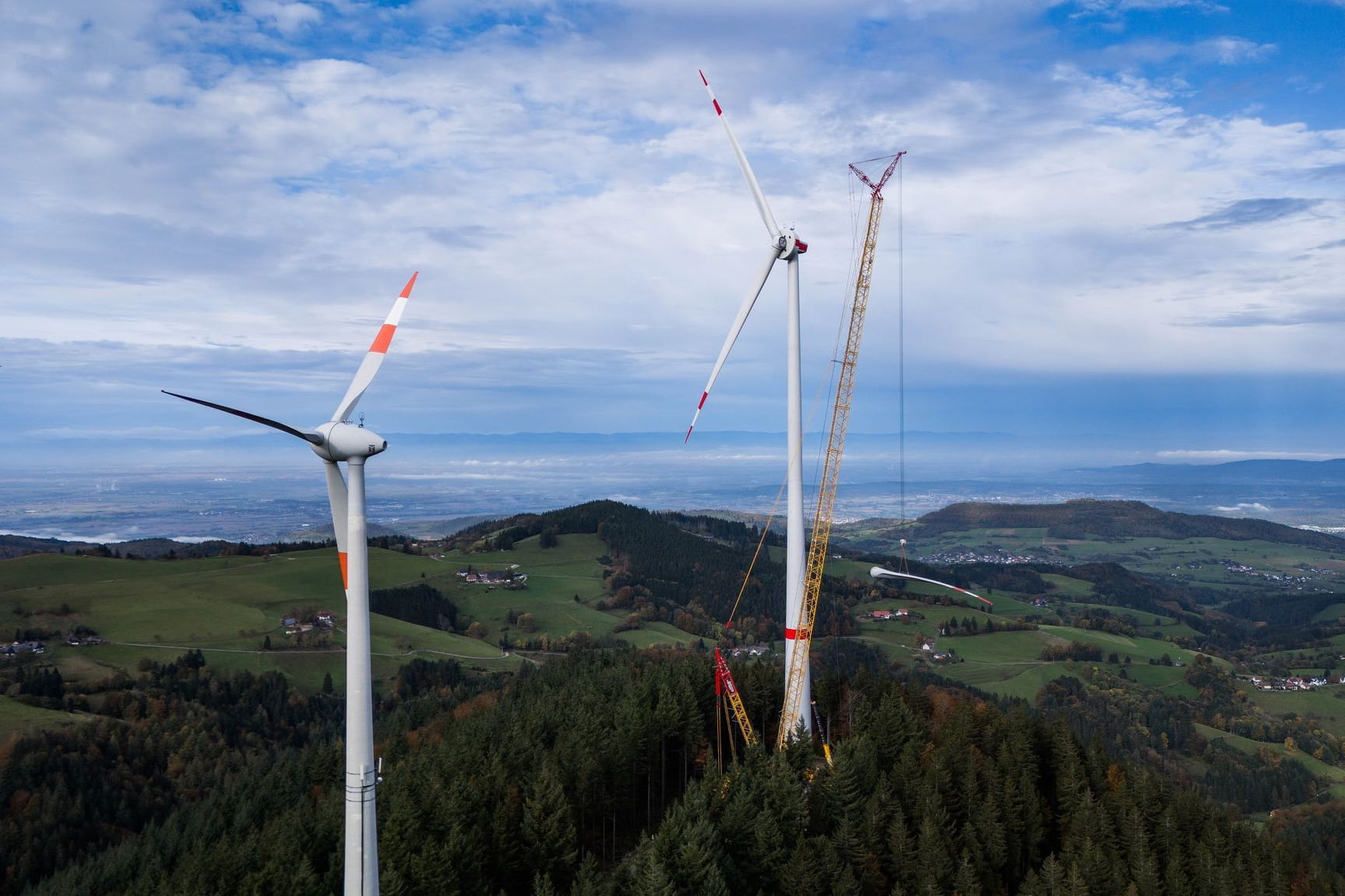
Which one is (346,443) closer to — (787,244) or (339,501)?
(339,501)

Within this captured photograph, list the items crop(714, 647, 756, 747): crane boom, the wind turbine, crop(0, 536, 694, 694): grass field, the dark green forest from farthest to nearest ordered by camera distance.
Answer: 1. crop(0, 536, 694, 694): grass field
2. crop(714, 647, 756, 747): crane boom
3. the dark green forest
4. the wind turbine

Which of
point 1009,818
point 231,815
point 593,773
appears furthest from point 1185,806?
point 231,815

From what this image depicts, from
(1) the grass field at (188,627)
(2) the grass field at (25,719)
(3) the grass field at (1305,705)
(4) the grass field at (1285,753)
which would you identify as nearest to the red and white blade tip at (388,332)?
(2) the grass field at (25,719)

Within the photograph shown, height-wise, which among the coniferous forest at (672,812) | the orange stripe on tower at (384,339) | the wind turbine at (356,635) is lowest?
the coniferous forest at (672,812)

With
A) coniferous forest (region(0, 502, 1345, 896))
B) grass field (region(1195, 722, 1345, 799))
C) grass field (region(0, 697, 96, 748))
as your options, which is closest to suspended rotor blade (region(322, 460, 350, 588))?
coniferous forest (region(0, 502, 1345, 896))

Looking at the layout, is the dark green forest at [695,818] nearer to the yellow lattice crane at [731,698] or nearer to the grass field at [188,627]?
the yellow lattice crane at [731,698]

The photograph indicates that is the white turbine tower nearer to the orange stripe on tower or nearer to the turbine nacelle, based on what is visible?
the turbine nacelle

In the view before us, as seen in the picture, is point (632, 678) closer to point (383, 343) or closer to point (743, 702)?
point (743, 702)
